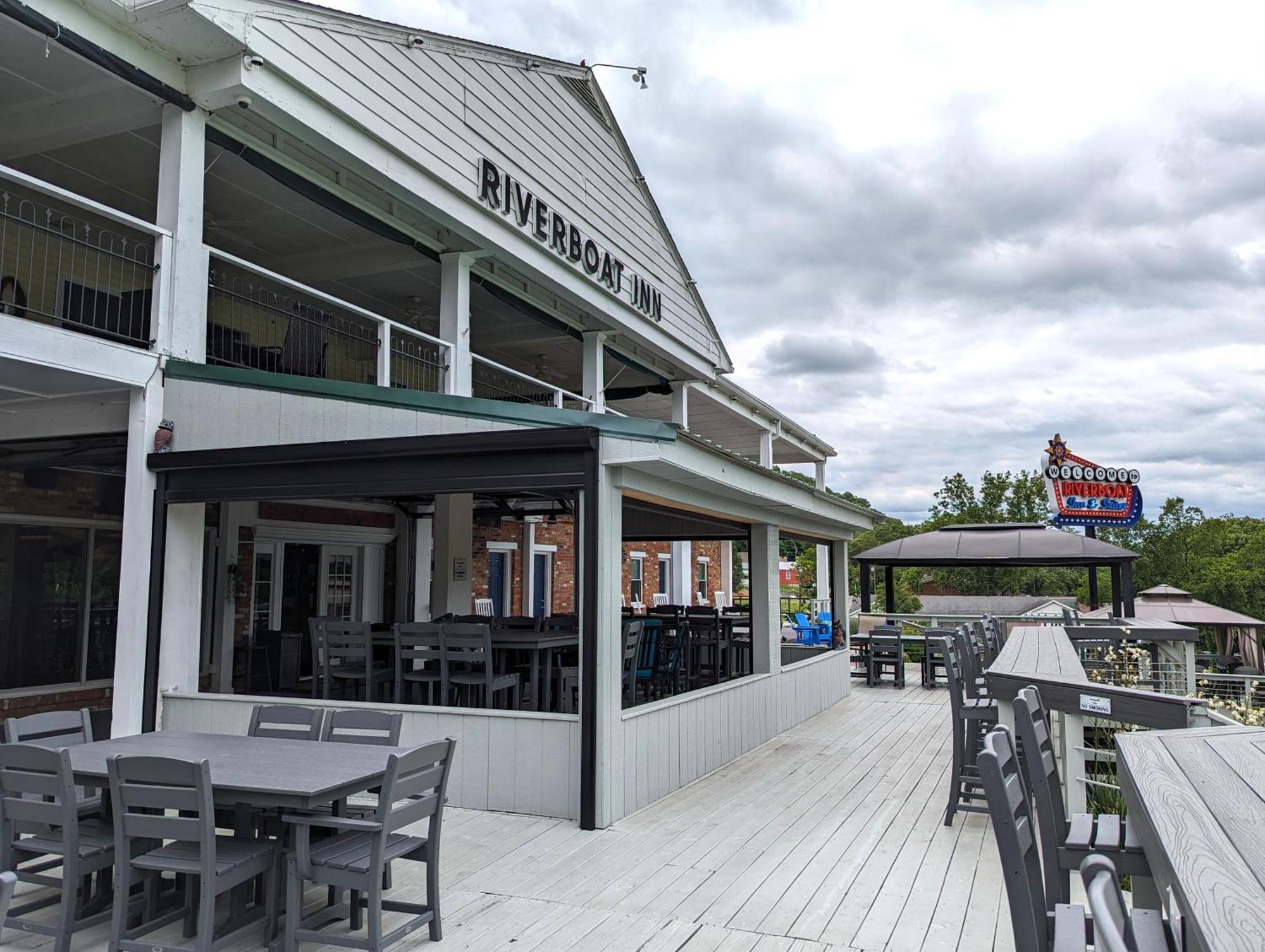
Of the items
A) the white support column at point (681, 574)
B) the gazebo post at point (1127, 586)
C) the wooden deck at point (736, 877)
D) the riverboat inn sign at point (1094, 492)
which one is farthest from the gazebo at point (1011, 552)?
the wooden deck at point (736, 877)

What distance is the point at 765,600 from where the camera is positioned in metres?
9.16

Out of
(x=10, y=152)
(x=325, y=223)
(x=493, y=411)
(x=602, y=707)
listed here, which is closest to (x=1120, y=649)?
(x=602, y=707)

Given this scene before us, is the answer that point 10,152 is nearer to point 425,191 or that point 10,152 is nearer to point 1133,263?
point 425,191

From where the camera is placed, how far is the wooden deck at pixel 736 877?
4035mm

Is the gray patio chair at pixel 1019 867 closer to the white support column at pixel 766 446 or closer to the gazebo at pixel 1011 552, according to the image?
the gazebo at pixel 1011 552

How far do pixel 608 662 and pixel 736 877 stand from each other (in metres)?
1.53

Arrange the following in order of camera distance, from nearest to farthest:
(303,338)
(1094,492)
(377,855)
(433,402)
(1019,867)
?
(1019,867)
(377,855)
(433,402)
(303,338)
(1094,492)

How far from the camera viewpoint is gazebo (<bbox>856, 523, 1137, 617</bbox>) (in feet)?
48.6

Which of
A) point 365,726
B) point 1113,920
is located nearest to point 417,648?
point 365,726

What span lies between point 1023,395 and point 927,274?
36.5 metres

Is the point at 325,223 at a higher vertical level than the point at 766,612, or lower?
higher

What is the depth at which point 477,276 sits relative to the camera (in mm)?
10055

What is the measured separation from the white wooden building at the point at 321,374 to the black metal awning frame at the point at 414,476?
0.02 meters

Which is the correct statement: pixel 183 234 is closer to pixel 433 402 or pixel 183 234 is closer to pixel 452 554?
pixel 433 402
